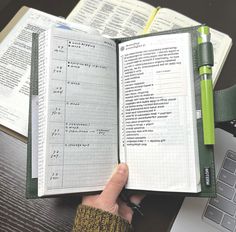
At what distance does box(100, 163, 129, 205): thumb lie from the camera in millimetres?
550

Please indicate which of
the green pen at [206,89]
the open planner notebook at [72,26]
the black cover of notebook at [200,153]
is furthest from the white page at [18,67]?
the green pen at [206,89]

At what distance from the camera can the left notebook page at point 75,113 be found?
535 mm

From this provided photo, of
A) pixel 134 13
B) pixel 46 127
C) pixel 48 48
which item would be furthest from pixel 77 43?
pixel 134 13

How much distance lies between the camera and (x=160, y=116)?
56 centimetres

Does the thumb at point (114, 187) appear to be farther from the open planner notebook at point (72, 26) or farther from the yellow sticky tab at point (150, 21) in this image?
the yellow sticky tab at point (150, 21)

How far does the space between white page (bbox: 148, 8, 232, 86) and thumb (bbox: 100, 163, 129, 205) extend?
31 cm

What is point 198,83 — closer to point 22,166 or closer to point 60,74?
point 60,74

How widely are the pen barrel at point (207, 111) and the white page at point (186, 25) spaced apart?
0.17m

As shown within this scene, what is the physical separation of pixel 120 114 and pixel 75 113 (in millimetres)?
85

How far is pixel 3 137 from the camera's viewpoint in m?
0.67

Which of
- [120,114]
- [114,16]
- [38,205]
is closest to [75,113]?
[120,114]

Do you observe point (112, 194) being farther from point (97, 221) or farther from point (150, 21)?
point (150, 21)

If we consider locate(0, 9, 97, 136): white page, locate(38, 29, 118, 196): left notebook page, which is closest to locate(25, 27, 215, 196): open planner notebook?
locate(38, 29, 118, 196): left notebook page

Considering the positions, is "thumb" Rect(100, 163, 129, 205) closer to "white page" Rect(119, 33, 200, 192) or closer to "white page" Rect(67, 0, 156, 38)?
"white page" Rect(119, 33, 200, 192)
